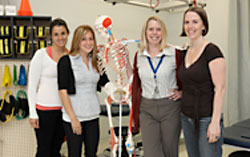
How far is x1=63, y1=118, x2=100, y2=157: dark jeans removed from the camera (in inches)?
67.4

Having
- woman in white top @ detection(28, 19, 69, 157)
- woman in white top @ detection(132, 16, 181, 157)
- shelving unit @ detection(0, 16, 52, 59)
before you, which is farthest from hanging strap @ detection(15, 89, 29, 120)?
woman in white top @ detection(132, 16, 181, 157)

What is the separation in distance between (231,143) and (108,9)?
274 cm

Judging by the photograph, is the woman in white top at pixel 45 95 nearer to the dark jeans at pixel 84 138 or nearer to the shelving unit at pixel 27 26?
the dark jeans at pixel 84 138

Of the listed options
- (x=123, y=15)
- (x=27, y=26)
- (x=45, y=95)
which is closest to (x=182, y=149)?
(x=45, y=95)

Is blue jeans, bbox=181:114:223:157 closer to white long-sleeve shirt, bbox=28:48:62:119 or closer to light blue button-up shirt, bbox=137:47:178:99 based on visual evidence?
light blue button-up shirt, bbox=137:47:178:99

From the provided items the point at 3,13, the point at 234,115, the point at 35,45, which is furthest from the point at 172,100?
the point at 234,115

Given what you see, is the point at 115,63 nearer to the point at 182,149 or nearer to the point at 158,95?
the point at 158,95

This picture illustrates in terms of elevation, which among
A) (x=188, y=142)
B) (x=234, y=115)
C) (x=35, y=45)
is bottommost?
(x=234, y=115)

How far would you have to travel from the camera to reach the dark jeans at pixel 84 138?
5.62ft

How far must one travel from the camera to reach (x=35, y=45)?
8.92 feet

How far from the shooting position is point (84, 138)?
177 centimetres

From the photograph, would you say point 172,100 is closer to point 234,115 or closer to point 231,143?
point 231,143

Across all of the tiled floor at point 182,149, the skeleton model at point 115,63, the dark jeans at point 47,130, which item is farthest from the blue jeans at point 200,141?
the tiled floor at point 182,149

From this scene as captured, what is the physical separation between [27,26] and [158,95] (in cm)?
177
